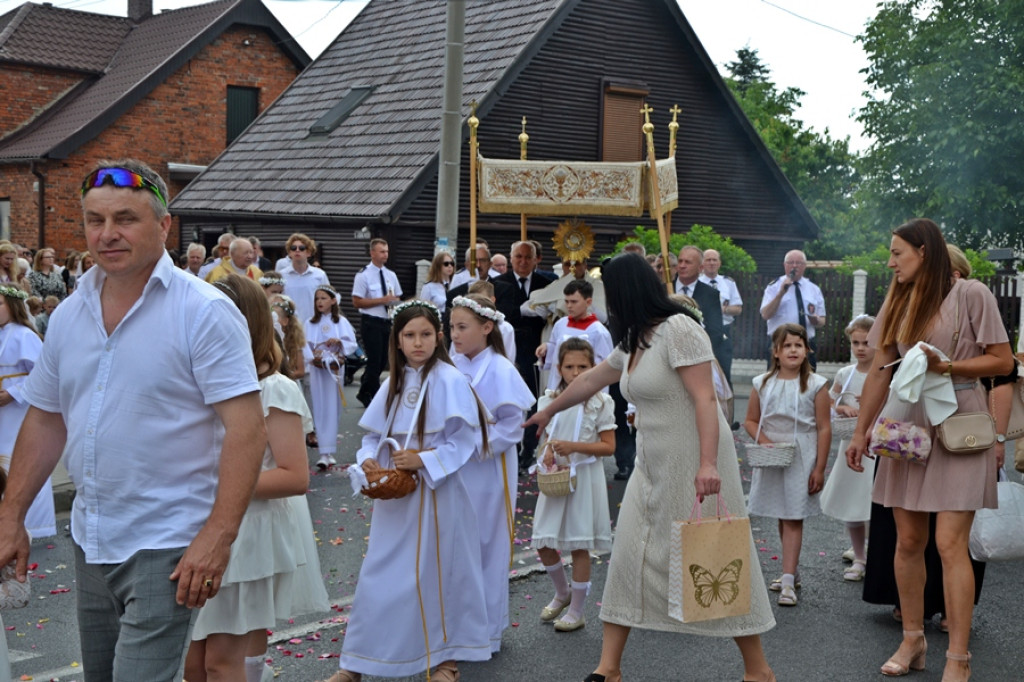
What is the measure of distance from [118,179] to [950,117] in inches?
1316

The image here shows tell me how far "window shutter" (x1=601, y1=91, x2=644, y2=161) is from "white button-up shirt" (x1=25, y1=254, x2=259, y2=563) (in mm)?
24840

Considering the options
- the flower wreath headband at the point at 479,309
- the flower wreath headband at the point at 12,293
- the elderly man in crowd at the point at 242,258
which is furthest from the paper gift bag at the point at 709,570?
the elderly man in crowd at the point at 242,258

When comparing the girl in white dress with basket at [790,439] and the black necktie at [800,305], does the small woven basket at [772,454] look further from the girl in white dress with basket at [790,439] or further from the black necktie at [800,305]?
the black necktie at [800,305]

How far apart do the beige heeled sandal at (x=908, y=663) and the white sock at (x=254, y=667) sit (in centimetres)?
278

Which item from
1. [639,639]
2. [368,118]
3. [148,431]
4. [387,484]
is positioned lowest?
[639,639]

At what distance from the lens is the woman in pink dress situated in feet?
18.9

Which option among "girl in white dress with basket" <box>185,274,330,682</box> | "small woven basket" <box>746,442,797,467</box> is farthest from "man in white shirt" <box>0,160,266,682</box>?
"small woven basket" <box>746,442,797,467</box>

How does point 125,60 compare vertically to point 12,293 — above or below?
above

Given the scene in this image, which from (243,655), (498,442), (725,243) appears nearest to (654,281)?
(498,442)

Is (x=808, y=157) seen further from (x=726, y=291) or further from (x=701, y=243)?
(x=726, y=291)

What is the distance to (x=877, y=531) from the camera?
7035 millimetres

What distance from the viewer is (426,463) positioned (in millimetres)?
5652

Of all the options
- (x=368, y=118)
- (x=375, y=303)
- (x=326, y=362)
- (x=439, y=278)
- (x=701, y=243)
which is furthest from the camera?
(x=368, y=118)

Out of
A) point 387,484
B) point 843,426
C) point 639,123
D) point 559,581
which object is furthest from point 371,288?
point 639,123
